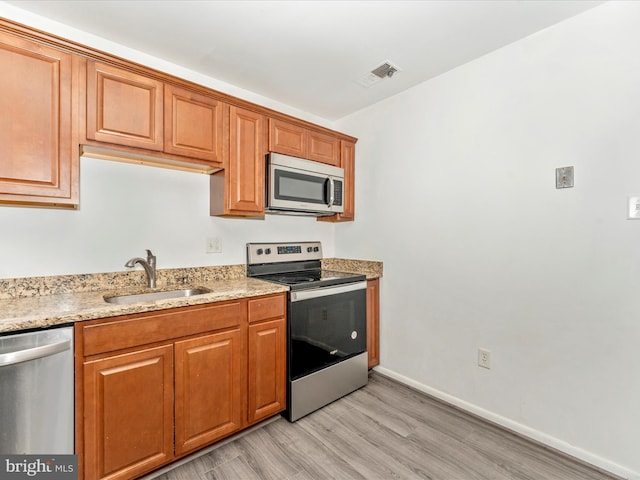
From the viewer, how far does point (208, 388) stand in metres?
1.72

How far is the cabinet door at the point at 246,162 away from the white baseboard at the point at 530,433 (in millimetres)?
1894

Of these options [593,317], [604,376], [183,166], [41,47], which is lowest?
[604,376]

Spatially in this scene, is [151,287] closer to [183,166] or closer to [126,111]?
[183,166]

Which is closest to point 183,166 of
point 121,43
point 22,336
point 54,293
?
point 121,43

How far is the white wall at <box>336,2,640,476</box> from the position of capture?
1597 millimetres

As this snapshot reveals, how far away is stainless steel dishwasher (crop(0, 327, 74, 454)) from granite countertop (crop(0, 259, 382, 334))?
0.07 meters

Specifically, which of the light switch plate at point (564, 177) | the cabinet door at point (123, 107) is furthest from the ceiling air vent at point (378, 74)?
the cabinet door at point (123, 107)

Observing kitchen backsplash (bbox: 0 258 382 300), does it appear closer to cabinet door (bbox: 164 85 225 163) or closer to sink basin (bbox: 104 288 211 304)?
sink basin (bbox: 104 288 211 304)

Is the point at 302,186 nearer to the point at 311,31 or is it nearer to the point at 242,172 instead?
the point at 242,172

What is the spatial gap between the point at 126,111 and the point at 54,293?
1.10 meters

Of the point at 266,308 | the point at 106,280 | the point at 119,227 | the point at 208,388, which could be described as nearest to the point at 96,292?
the point at 106,280

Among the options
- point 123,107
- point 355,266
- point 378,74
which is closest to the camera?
point 123,107

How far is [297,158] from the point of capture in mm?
2480

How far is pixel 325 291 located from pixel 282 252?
2.38ft
